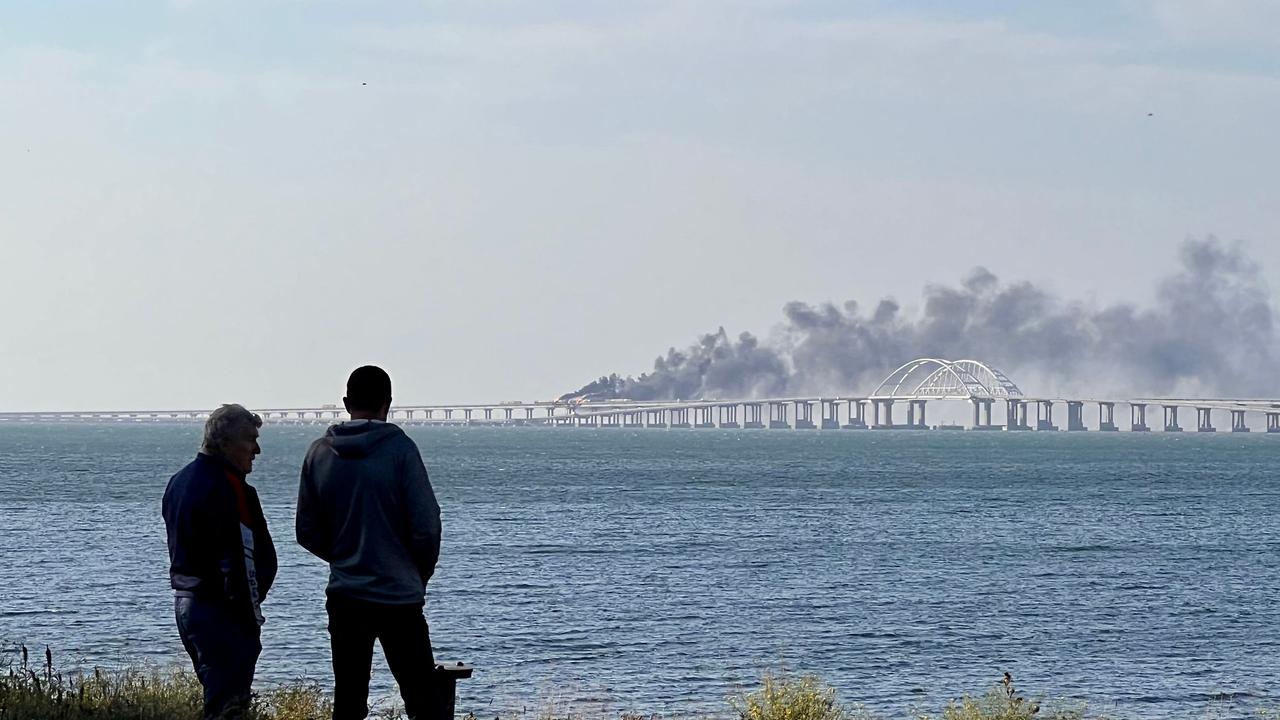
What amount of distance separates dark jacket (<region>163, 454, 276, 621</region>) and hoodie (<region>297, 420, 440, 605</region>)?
522 mm

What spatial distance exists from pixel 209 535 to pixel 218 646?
0.53 meters

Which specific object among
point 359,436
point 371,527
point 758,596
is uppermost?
point 359,436

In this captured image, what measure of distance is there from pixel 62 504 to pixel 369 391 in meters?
60.7

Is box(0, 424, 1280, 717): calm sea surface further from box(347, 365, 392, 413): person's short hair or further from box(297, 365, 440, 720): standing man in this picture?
box(347, 365, 392, 413): person's short hair

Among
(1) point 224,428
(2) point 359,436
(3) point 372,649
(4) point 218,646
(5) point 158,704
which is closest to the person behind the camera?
(2) point 359,436

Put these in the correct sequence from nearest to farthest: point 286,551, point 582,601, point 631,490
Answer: point 582,601, point 286,551, point 631,490

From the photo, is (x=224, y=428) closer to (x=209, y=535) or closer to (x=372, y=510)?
(x=209, y=535)

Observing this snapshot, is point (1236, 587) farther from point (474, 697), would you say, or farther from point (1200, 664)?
point (474, 697)

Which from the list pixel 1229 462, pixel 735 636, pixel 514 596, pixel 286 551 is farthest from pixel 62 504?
pixel 1229 462

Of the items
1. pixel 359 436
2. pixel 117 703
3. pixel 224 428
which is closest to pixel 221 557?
pixel 224 428

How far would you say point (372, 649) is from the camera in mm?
6809

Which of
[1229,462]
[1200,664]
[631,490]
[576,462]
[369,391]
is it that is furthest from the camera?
[1229,462]

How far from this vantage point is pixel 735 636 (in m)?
27.1

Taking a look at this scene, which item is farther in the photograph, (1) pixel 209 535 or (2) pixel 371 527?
(1) pixel 209 535
